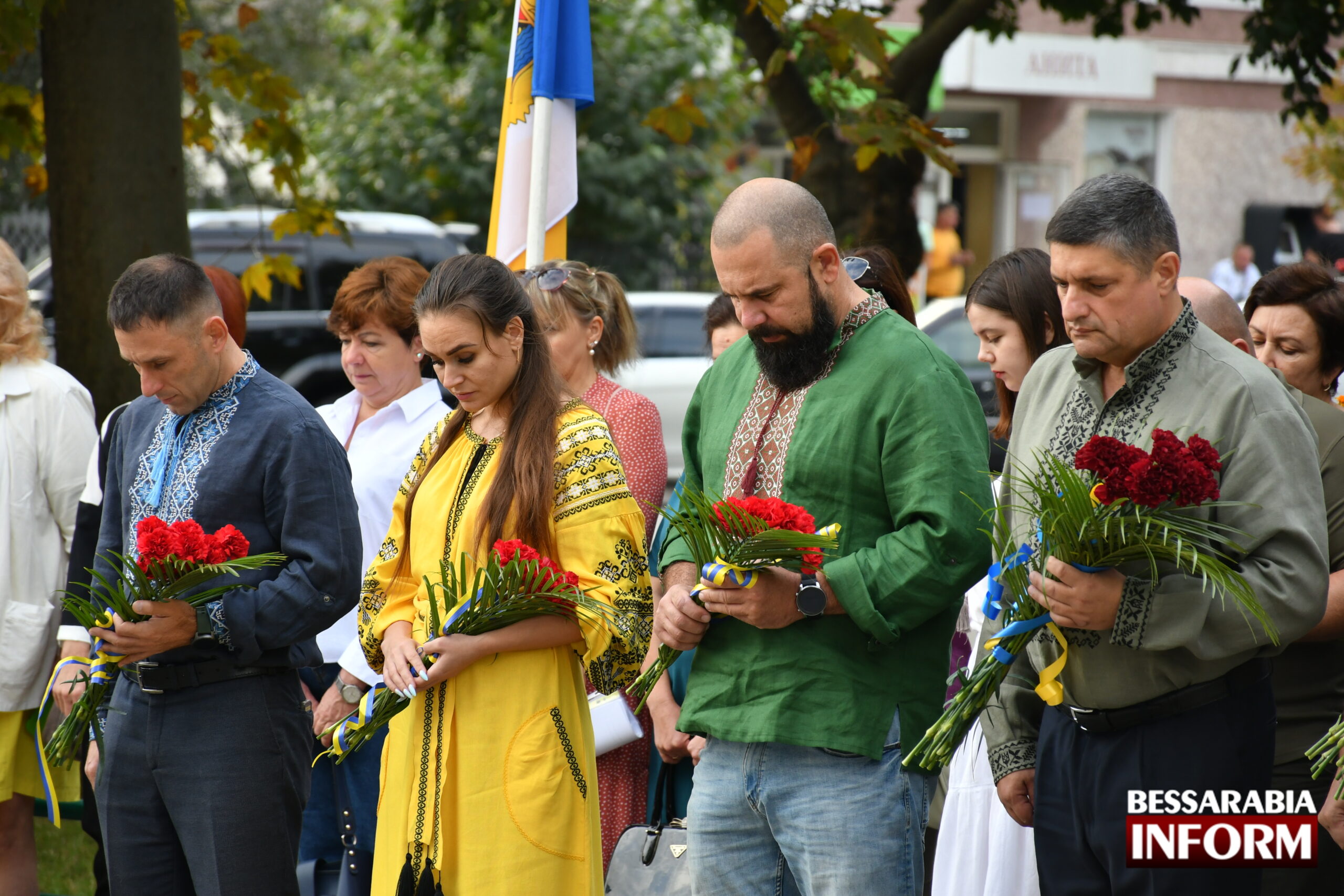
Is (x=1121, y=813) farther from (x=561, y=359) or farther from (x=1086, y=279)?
(x=561, y=359)

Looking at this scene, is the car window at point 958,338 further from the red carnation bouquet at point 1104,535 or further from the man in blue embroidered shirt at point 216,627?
the red carnation bouquet at point 1104,535

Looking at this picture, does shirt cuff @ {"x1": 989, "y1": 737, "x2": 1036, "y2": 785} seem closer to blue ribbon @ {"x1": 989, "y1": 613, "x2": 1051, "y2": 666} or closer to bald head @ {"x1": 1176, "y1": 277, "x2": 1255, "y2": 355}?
blue ribbon @ {"x1": 989, "y1": 613, "x2": 1051, "y2": 666}

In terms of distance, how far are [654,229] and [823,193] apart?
9.23 m

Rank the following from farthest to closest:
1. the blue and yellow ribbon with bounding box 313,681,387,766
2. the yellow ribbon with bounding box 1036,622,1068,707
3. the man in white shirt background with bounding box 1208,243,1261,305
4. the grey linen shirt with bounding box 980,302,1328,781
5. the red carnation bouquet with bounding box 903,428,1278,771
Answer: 1. the man in white shirt background with bounding box 1208,243,1261,305
2. the blue and yellow ribbon with bounding box 313,681,387,766
3. the yellow ribbon with bounding box 1036,622,1068,707
4. the grey linen shirt with bounding box 980,302,1328,781
5. the red carnation bouquet with bounding box 903,428,1278,771

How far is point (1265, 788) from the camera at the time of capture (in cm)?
275


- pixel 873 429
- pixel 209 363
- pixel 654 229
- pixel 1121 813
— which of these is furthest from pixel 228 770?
pixel 654 229

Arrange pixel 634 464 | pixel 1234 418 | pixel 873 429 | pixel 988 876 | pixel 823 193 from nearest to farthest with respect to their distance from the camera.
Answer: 1. pixel 1234 418
2. pixel 873 429
3. pixel 988 876
4. pixel 634 464
5. pixel 823 193

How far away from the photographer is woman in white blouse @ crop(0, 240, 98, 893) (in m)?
4.30

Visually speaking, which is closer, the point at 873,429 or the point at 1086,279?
the point at 1086,279

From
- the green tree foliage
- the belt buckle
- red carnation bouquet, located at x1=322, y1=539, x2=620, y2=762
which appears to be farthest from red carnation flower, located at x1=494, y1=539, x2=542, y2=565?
the green tree foliage

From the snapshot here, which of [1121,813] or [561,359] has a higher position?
[561,359]

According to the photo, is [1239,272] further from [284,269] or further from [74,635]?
[74,635]
